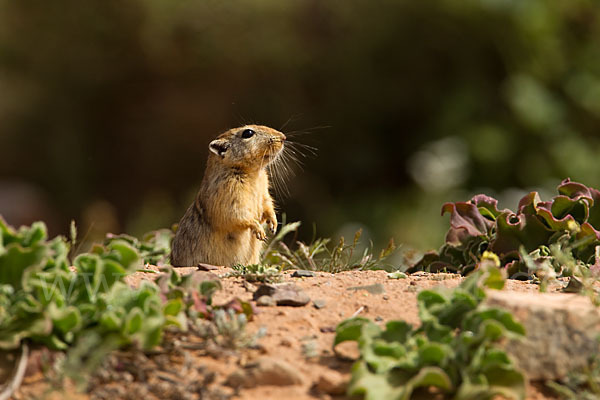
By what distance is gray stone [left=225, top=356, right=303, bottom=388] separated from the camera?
8.29 feet

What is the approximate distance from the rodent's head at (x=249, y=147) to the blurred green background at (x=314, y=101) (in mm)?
2276

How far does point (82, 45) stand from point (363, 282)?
919 cm

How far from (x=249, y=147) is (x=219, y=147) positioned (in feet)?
0.68

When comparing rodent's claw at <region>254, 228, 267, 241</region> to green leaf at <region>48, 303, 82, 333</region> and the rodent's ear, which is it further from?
green leaf at <region>48, 303, 82, 333</region>

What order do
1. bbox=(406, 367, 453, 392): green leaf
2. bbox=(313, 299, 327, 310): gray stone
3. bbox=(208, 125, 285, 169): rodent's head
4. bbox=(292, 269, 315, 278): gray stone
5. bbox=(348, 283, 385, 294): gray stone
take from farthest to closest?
bbox=(208, 125, 285, 169): rodent's head < bbox=(292, 269, 315, 278): gray stone < bbox=(348, 283, 385, 294): gray stone < bbox=(313, 299, 327, 310): gray stone < bbox=(406, 367, 453, 392): green leaf

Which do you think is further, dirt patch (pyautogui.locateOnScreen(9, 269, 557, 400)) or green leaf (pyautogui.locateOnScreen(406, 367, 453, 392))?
dirt patch (pyautogui.locateOnScreen(9, 269, 557, 400))

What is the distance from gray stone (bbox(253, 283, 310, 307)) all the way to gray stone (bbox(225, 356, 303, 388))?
22.6 inches

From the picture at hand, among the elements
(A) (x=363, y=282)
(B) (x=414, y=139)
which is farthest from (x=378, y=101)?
(A) (x=363, y=282)

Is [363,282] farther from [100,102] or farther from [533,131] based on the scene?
[100,102]

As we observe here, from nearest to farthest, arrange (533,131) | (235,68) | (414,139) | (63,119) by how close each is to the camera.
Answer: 1. (533,131)
2. (414,139)
3. (235,68)
4. (63,119)

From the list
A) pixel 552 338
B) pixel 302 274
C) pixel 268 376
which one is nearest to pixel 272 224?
pixel 302 274

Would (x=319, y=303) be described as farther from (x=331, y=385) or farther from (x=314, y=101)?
(x=314, y=101)

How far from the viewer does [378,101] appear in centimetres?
1016

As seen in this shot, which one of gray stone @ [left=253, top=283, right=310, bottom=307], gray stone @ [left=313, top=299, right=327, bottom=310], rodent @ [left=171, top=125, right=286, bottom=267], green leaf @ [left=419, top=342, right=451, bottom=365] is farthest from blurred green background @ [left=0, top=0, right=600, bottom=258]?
green leaf @ [left=419, top=342, right=451, bottom=365]
